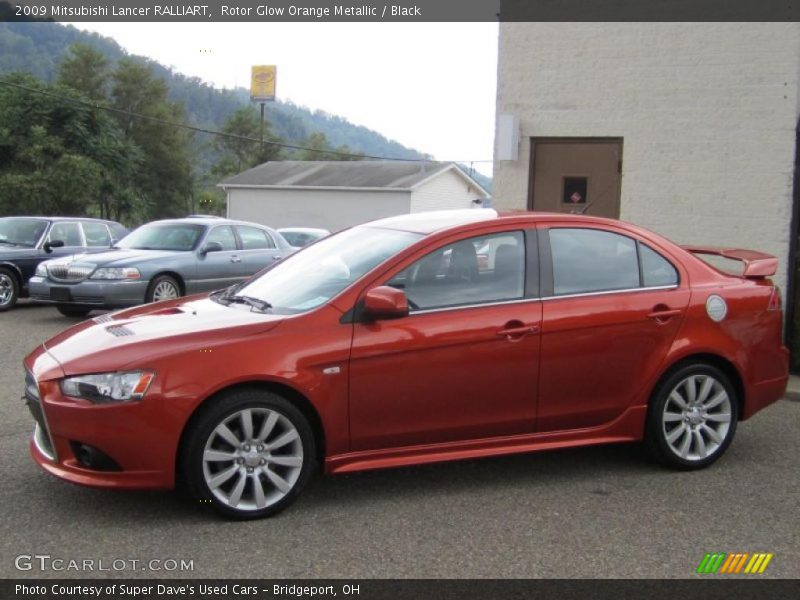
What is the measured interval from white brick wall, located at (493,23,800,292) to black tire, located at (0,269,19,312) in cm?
753

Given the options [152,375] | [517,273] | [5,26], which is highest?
[5,26]

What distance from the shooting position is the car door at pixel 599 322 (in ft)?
17.6

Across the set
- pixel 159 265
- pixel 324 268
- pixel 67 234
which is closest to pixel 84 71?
pixel 67 234

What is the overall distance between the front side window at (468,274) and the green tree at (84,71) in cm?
5802

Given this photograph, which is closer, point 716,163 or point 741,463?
point 741,463

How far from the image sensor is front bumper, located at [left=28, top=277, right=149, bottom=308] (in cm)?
1217

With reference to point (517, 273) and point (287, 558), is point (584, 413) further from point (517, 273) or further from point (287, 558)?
point (287, 558)

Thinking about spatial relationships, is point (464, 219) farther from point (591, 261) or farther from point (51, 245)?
point (51, 245)

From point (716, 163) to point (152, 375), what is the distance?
7.62m

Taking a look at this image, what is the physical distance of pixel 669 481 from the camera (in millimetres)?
5578
